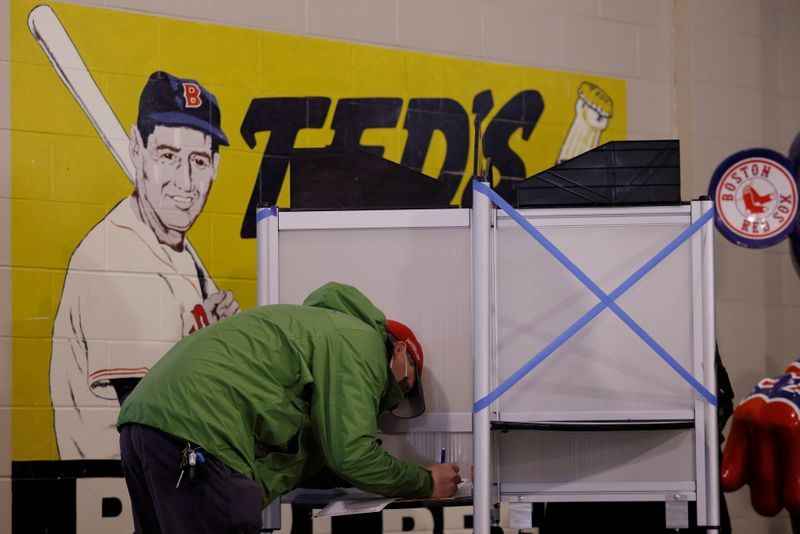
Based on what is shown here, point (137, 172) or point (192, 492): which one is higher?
point (137, 172)

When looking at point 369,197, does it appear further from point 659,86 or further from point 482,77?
point 659,86

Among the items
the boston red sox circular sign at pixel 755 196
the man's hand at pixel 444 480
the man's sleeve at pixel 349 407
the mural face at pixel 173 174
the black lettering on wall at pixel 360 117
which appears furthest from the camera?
the boston red sox circular sign at pixel 755 196

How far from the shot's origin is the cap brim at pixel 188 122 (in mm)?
3957

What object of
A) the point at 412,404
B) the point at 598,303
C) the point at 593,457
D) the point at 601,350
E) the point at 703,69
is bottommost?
the point at 593,457

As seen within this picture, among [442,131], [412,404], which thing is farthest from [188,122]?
[412,404]

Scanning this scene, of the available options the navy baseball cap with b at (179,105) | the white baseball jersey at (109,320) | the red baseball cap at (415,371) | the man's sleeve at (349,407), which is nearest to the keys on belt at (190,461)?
the man's sleeve at (349,407)

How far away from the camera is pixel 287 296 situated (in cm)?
308

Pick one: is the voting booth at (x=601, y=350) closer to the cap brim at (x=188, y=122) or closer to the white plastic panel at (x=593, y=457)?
the white plastic panel at (x=593, y=457)

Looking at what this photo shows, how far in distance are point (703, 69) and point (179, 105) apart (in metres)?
2.41

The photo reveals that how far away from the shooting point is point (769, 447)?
149 inches

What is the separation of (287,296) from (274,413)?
0.59 meters

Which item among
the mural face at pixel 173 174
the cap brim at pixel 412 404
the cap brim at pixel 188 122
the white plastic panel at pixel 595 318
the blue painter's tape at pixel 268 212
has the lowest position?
the cap brim at pixel 412 404

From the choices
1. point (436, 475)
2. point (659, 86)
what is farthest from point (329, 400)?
point (659, 86)

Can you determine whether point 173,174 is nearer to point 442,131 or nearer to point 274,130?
point 274,130
